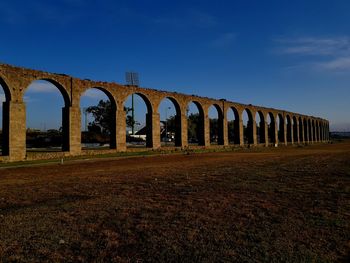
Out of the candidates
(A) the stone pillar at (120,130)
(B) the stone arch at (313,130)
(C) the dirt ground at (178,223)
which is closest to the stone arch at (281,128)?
(B) the stone arch at (313,130)

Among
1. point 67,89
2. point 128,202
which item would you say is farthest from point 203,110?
point 128,202

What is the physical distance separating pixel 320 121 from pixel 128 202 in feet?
296

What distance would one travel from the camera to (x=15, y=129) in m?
21.3

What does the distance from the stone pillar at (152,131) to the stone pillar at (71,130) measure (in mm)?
8138

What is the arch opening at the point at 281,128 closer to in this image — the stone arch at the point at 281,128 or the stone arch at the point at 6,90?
the stone arch at the point at 281,128

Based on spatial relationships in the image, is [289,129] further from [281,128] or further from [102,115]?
[102,115]

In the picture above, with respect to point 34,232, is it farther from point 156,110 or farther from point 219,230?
point 156,110

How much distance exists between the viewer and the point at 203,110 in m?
39.8

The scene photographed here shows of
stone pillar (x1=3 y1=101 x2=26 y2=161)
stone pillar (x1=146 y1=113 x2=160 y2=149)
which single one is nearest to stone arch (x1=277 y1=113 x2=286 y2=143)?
stone pillar (x1=146 y1=113 x2=160 y2=149)

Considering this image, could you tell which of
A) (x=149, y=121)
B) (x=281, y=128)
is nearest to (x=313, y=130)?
(x=281, y=128)

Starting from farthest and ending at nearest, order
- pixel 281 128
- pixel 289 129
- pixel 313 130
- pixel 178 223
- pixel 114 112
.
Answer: pixel 313 130
pixel 289 129
pixel 281 128
pixel 114 112
pixel 178 223

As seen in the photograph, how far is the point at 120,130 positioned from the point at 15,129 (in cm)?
963

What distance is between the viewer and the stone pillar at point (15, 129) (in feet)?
68.8

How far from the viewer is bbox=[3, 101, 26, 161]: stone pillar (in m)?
21.0
